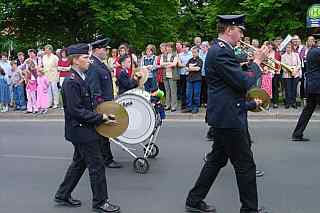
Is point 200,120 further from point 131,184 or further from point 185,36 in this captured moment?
point 185,36

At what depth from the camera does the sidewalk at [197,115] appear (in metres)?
13.6

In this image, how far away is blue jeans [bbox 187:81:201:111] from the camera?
48.1 ft

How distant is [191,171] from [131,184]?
3.32 ft

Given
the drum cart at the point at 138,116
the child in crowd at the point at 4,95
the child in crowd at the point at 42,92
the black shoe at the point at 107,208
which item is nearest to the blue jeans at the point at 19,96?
the child in crowd at the point at 4,95

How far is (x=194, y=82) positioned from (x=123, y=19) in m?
9.43

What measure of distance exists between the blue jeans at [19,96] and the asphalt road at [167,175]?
448cm

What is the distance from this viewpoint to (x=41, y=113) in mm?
15414

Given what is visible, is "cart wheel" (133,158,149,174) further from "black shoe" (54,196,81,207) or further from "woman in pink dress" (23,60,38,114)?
"woman in pink dress" (23,60,38,114)

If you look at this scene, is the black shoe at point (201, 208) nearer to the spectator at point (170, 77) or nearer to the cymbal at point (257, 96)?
the cymbal at point (257, 96)

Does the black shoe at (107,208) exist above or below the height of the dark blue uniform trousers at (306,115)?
below

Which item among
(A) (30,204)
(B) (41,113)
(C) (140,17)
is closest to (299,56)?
(B) (41,113)

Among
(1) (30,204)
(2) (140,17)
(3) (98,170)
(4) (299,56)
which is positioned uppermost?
(2) (140,17)

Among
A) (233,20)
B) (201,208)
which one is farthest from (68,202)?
(233,20)

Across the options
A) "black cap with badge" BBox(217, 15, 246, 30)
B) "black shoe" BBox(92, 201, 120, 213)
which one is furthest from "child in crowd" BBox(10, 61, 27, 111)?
"black cap with badge" BBox(217, 15, 246, 30)
